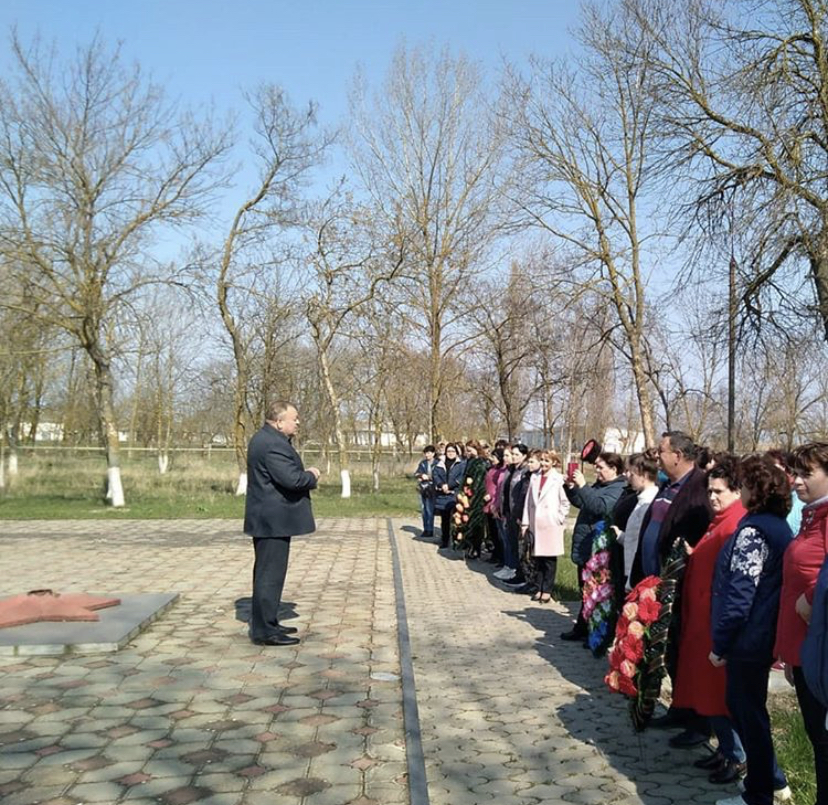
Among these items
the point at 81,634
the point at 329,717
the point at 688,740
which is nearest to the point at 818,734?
the point at 688,740

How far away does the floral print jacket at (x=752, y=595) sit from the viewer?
450cm

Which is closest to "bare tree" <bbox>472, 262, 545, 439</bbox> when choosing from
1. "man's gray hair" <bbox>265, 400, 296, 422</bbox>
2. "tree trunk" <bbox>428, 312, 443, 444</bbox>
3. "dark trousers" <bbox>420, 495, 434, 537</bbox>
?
"tree trunk" <bbox>428, 312, 443, 444</bbox>

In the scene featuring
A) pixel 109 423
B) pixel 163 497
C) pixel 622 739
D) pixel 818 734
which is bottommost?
pixel 622 739

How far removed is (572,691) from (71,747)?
354 centimetres

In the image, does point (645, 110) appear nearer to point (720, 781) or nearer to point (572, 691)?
point (572, 691)

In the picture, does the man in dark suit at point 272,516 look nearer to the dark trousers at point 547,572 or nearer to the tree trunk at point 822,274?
the dark trousers at point 547,572

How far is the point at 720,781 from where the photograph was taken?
4.97m

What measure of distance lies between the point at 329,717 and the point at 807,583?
315 cm

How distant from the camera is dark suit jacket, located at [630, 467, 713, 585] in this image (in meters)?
6.00

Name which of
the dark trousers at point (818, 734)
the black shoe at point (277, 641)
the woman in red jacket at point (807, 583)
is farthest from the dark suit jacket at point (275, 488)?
the dark trousers at point (818, 734)

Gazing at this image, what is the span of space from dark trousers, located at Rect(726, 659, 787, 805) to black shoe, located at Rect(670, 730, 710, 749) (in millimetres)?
1018

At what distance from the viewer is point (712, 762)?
517cm

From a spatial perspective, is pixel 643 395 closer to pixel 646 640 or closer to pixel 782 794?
pixel 646 640

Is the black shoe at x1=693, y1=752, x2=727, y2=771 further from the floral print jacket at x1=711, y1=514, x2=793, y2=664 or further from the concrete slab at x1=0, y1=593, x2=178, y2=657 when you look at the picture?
the concrete slab at x1=0, y1=593, x2=178, y2=657
